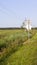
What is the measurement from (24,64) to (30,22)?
1640 centimetres

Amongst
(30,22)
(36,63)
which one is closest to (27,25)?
(30,22)

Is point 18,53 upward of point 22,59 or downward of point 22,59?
downward

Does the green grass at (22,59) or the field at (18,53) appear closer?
the green grass at (22,59)

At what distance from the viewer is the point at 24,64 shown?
1688cm

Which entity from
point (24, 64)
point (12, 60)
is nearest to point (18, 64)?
point (24, 64)

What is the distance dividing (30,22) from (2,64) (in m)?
16.3

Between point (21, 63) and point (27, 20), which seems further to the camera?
point (27, 20)

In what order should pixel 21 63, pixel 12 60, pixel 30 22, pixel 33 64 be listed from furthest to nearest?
pixel 30 22
pixel 12 60
pixel 21 63
pixel 33 64

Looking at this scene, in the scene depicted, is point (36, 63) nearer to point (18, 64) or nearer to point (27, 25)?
point (18, 64)

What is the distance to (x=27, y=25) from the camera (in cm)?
3291

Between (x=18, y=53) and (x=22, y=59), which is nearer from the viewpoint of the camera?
(x=22, y=59)

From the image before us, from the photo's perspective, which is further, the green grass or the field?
the field

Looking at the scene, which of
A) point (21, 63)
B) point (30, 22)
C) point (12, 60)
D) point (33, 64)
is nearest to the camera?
point (33, 64)

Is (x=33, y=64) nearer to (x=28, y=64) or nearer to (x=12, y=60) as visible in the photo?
(x=28, y=64)
